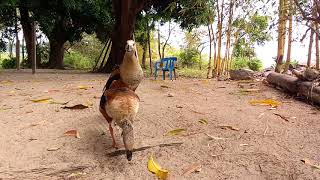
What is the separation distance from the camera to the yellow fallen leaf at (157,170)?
3018 mm

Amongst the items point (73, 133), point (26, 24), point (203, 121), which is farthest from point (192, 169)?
point (26, 24)

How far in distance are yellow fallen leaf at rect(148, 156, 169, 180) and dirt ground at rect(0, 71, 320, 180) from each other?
0.16 ft

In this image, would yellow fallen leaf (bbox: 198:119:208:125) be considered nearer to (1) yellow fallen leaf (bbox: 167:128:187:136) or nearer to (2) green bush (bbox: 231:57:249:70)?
(1) yellow fallen leaf (bbox: 167:128:187:136)

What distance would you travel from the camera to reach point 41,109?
15.6 feet

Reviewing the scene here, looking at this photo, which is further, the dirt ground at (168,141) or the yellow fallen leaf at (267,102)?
the yellow fallen leaf at (267,102)

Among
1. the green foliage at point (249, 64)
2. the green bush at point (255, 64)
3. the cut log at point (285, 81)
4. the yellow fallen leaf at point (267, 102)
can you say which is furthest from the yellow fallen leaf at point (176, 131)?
the green bush at point (255, 64)

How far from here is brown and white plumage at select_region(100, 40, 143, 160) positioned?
316 centimetres

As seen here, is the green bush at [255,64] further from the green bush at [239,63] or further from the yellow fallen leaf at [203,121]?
the yellow fallen leaf at [203,121]

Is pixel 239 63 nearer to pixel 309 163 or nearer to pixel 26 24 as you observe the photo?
pixel 26 24

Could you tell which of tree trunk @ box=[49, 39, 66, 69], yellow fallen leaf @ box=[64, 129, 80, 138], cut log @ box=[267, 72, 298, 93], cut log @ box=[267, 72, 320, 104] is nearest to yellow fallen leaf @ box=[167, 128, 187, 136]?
yellow fallen leaf @ box=[64, 129, 80, 138]

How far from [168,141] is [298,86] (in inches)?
119

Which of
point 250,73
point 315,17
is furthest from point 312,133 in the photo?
point 250,73

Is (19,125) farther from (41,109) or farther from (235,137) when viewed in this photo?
(235,137)

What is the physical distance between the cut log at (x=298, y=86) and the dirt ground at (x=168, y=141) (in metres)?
0.23
